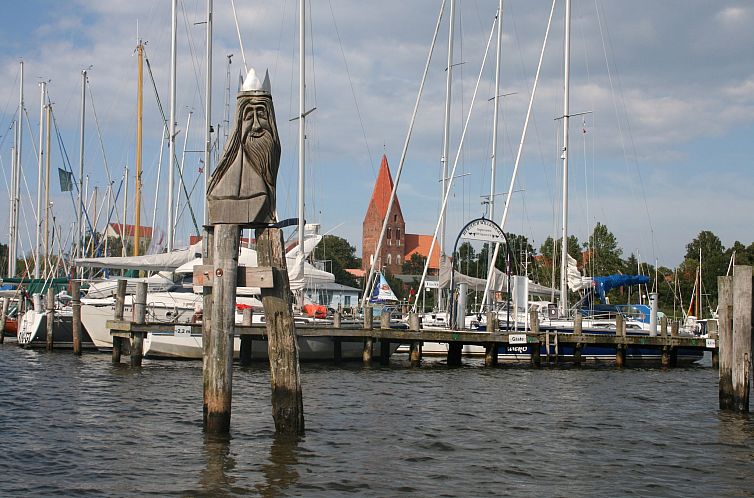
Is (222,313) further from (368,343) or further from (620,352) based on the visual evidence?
(620,352)

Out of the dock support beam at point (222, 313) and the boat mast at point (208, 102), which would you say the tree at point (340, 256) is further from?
the dock support beam at point (222, 313)

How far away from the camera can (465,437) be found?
13875 millimetres

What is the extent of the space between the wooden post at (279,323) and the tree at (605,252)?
67188 millimetres

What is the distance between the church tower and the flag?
98549mm

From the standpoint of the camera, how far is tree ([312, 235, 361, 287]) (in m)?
120

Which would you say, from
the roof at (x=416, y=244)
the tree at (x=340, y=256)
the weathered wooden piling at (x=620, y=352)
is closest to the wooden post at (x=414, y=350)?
the weathered wooden piling at (x=620, y=352)

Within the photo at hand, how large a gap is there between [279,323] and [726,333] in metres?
8.71

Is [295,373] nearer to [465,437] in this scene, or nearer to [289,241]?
[465,437]

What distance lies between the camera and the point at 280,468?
11.0m

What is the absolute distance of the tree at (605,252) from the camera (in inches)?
3051

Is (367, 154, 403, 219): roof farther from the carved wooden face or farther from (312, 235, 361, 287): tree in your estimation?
the carved wooden face

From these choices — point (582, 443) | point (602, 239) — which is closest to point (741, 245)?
Answer: point (602, 239)

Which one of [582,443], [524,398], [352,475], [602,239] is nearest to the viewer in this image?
[352,475]

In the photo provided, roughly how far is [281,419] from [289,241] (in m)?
18.5
